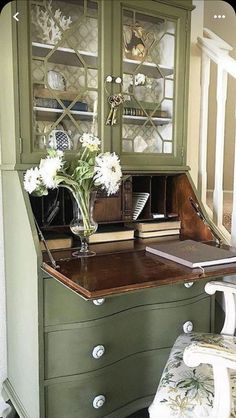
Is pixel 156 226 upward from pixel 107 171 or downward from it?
downward

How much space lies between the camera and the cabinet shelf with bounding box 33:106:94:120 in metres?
1.25

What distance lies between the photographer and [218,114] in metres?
1.65

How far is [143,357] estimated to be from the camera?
51.6 inches

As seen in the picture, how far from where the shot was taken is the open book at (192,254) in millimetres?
1101

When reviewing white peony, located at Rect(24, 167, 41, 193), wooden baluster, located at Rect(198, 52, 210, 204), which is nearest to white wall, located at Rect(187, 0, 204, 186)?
wooden baluster, located at Rect(198, 52, 210, 204)

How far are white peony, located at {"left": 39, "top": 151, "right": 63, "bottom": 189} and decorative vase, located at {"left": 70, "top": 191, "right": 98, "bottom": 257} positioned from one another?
0.42 feet

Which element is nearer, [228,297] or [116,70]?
[228,297]

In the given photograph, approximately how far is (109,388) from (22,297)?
0.43 meters

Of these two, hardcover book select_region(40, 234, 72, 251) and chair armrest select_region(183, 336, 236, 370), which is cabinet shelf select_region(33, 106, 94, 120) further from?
chair armrest select_region(183, 336, 236, 370)

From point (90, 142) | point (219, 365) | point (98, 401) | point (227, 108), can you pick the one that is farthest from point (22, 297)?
point (227, 108)

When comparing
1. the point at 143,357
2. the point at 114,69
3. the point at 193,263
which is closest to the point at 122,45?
the point at 114,69

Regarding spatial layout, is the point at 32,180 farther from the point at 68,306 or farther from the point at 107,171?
the point at 68,306

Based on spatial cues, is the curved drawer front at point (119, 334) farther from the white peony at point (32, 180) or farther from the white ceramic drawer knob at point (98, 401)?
the white peony at point (32, 180)

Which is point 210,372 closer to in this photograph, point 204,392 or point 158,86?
point 204,392
